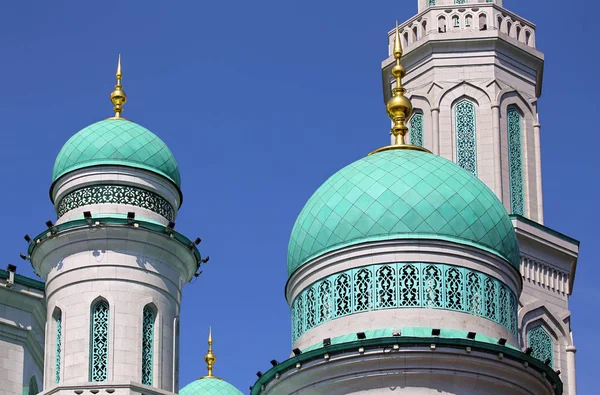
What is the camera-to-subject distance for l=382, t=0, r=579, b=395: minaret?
33312 millimetres

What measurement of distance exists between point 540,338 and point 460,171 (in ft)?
38.8

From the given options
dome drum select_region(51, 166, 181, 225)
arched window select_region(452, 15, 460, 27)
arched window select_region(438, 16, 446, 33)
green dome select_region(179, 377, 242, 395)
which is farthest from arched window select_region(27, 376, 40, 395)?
arched window select_region(452, 15, 460, 27)

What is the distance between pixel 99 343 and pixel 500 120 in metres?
11.9

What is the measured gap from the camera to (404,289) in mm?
20641

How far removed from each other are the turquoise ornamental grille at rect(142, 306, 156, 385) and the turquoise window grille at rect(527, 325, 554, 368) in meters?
9.63

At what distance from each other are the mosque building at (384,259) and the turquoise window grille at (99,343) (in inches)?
1.0

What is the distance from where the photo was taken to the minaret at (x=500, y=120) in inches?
1312

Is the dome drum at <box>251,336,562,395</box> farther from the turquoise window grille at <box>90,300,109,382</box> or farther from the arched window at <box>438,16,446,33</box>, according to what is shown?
the arched window at <box>438,16,446,33</box>

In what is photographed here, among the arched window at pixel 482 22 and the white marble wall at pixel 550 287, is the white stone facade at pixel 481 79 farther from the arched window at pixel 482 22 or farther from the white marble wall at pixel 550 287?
the white marble wall at pixel 550 287

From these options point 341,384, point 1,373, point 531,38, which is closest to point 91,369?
point 1,373

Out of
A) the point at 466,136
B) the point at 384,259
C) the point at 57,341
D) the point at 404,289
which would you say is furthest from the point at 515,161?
the point at 404,289

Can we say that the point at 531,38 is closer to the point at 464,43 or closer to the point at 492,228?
the point at 464,43

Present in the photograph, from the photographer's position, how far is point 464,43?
114 feet

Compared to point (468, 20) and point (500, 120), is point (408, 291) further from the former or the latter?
point (468, 20)
